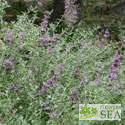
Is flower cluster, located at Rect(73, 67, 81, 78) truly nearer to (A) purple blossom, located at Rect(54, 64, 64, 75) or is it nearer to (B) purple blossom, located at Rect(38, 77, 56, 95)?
(A) purple blossom, located at Rect(54, 64, 64, 75)

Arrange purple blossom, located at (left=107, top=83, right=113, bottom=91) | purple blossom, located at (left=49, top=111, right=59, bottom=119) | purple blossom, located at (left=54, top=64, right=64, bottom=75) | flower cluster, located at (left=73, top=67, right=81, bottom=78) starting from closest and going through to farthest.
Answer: purple blossom, located at (left=49, top=111, right=59, bottom=119)
purple blossom, located at (left=107, top=83, right=113, bottom=91)
purple blossom, located at (left=54, top=64, right=64, bottom=75)
flower cluster, located at (left=73, top=67, right=81, bottom=78)

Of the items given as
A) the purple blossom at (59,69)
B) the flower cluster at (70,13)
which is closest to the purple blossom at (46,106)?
the purple blossom at (59,69)

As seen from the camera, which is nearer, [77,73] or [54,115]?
[54,115]

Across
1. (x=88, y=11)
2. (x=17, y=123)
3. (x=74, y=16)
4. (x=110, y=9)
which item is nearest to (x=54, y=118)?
(x=17, y=123)

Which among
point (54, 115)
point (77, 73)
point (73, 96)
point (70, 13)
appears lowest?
point (54, 115)

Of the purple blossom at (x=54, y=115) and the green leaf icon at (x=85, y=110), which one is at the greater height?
the green leaf icon at (x=85, y=110)

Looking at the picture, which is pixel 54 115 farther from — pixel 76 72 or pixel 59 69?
pixel 76 72

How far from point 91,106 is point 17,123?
2.41ft

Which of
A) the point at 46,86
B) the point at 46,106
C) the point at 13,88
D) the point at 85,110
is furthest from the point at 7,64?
the point at 85,110

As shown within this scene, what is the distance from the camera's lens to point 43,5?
26.2ft

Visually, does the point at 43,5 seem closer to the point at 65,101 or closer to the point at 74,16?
the point at 74,16

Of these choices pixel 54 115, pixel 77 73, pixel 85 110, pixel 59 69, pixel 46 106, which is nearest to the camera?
pixel 54 115

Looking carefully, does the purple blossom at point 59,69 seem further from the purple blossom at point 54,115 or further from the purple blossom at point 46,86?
the purple blossom at point 54,115

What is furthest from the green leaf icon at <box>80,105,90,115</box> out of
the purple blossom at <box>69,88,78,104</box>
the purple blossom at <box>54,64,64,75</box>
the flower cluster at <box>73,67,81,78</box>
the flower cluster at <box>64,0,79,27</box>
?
the flower cluster at <box>64,0,79,27</box>
